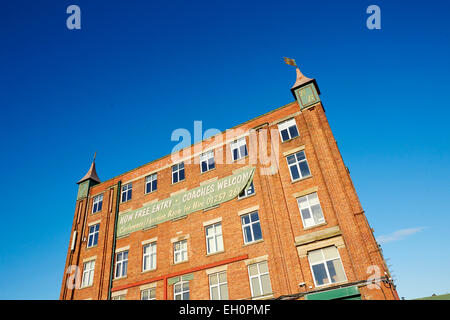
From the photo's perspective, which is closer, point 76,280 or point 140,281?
point 140,281

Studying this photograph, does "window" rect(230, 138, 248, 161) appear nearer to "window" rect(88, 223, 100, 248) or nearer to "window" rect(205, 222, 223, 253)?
"window" rect(205, 222, 223, 253)

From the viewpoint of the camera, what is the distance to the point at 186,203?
69.5ft

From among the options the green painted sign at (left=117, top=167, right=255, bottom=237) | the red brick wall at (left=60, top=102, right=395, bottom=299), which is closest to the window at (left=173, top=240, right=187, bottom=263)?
the red brick wall at (left=60, top=102, right=395, bottom=299)

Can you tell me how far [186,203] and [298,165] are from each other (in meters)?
8.50

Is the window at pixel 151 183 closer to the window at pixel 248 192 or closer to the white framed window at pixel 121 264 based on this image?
the white framed window at pixel 121 264

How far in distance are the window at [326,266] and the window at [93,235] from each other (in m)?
17.6

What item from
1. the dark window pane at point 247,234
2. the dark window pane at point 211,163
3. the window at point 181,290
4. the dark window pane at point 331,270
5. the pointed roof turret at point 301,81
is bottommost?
the dark window pane at point 331,270

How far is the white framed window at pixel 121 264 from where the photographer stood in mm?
21312

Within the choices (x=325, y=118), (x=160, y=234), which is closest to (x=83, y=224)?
(x=160, y=234)

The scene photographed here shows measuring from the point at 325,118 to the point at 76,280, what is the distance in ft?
74.0

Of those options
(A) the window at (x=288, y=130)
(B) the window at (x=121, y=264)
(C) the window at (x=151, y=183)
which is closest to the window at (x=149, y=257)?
(B) the window at (x=121, y=264)
